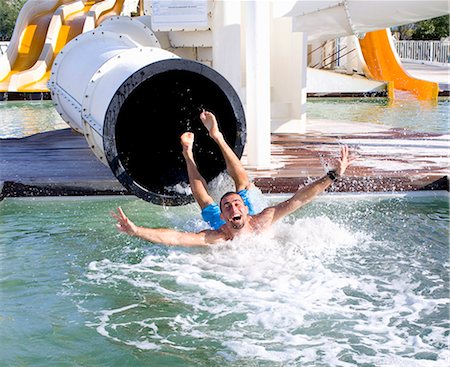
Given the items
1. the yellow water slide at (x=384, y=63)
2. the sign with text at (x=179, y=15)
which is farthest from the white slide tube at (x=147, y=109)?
the yellow water slide at (x=384, y=63)

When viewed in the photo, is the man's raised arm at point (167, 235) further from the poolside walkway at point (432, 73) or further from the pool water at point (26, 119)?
the poolside walkway at point (432, 73)

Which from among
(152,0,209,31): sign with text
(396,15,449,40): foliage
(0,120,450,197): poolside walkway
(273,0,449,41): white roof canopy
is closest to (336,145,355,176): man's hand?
(0,120,450,197): poolside walkway

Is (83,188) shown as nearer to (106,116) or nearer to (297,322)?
(106,116)

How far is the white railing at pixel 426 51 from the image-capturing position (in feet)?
79.0

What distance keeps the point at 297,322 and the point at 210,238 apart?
4.14 ft

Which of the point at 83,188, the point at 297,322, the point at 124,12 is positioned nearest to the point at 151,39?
the point at 83,188

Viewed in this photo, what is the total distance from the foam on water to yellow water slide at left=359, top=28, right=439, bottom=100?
11.2 metres

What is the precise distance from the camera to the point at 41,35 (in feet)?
56.0

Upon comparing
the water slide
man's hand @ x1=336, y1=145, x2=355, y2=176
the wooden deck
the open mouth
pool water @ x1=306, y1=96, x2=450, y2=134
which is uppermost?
the water slide

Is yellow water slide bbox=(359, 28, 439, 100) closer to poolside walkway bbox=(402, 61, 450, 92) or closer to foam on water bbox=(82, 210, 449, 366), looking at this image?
poolside walkway bbox=(402, 61, 450, 92)

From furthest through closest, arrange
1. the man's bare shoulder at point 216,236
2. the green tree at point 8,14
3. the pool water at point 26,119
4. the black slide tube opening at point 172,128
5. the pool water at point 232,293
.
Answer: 1. the green tree at point 8,14
2. the pool water at point 26,119
3. the black slide tube opening at point 172,128
4. the man's bare shoulder at point 216,236
5. the pool water at point 232,293

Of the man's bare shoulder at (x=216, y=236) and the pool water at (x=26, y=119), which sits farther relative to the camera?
the pool water at (x=26, y=119)

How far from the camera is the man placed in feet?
15.1

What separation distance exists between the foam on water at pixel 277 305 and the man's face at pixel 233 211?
186 mm
